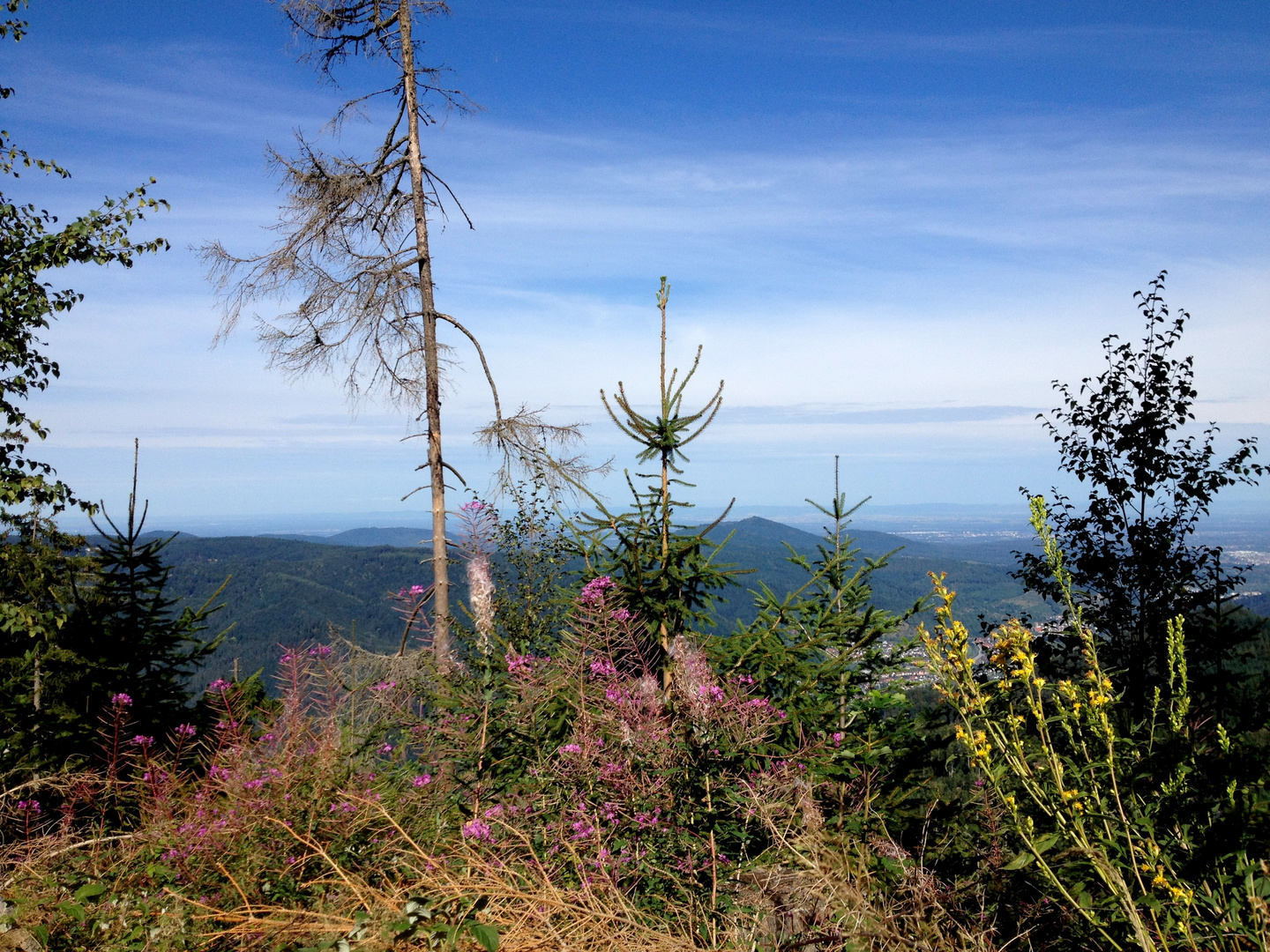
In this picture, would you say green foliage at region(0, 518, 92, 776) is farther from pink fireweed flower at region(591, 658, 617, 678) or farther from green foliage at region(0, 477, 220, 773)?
pink fireweed flower at region(591, 658, 617, 678)

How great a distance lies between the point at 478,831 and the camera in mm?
2773

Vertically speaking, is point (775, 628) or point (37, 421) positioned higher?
point (37, 421)

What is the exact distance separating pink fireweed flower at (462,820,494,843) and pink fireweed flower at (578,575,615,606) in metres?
1.03

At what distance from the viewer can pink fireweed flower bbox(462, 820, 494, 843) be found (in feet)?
9.04

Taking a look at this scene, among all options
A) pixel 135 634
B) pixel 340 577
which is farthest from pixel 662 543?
pixel 340 577

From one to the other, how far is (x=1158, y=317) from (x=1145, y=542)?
7.46 ft

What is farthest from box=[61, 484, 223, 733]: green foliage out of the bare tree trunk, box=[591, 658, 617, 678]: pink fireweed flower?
box=[591, 658, 617, 678]: pink fireweed flower

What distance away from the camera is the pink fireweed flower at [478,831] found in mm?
2754

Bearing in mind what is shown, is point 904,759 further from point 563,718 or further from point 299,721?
point 299,721

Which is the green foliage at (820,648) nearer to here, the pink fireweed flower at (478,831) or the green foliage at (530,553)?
the pink fireweed flower at (478,831)

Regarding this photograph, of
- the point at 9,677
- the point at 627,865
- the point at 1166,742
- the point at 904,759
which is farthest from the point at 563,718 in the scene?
the point at 9,677

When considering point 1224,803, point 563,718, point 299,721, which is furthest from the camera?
point 563,718

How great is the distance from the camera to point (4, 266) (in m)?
6.38

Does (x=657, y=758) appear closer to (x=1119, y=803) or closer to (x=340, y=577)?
(x=1119, y=803)
